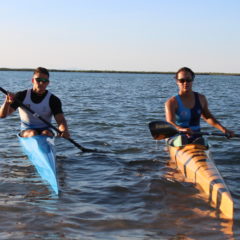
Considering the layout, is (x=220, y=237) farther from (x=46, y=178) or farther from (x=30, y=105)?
(x=30, y=105)

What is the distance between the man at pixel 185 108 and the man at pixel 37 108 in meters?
1.99

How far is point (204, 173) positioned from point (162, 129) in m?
1.17

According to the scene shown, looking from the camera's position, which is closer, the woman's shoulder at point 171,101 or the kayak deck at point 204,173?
the kayak deck at point 204,173

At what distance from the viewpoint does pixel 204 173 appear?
5930mm

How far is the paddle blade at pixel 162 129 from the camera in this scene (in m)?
6.69

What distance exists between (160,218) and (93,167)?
2.74m

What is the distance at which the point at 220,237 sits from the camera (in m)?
4.54

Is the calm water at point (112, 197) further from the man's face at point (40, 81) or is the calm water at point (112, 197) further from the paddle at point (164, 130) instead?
the man's face at point (40, 81)

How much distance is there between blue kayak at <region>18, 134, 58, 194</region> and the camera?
20.2 ft

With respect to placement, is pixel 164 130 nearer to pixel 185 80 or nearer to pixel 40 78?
pixel 185 80

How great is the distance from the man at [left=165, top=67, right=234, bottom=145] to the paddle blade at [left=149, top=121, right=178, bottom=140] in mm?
107

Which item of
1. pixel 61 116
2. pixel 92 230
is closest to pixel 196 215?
pixel 92 230

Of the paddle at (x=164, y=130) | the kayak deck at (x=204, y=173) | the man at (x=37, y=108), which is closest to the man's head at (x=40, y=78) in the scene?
the man at (x=37, y=108)

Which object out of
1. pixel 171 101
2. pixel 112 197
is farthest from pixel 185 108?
pixel 112 197
